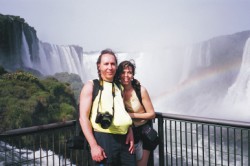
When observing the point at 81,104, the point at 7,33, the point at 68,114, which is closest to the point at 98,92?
the point at 81,104

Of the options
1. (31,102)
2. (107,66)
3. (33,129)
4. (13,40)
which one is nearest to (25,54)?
(13,40)

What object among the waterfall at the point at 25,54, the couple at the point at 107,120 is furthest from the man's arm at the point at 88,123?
the waterfall at the point at 25,54

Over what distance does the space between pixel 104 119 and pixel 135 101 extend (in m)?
0.65

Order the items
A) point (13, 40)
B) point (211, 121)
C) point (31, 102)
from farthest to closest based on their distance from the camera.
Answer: point (13, 40) → point (31, 102) → point (211, 121)

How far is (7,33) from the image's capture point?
123 ft

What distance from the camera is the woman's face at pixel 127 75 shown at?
9.30 feet

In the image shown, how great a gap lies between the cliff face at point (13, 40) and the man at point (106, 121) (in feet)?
122

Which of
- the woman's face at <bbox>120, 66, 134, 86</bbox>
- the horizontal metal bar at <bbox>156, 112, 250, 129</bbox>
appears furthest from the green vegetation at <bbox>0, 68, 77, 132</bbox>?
the woman's face at <bbox>120, 66, 134, 86</bbox>

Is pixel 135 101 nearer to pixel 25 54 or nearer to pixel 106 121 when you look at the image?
pixel 106 121

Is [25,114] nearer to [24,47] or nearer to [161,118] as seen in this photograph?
[24,47]

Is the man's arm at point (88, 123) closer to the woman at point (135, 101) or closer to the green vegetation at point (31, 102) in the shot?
the woman at point (135, 101)

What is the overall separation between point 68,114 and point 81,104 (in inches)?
1183

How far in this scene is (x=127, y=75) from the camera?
284 cm

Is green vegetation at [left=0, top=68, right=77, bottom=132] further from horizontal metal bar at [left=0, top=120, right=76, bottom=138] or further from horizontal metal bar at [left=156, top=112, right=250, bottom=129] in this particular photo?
horizontal metal bar at [left=156, top=112, right=250, bottom=129]
